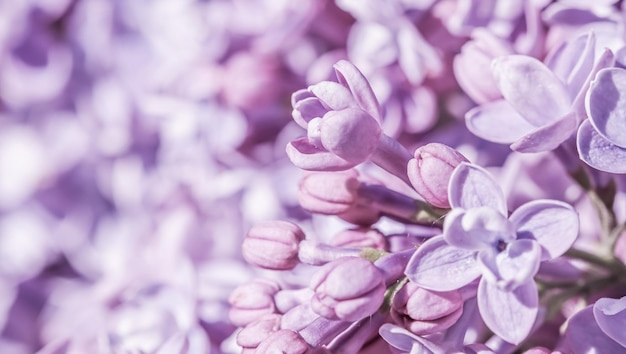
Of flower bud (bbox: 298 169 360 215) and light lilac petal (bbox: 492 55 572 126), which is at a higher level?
light lilac petal (bbox: 492 55 572 126)

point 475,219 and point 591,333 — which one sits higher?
point 475,219

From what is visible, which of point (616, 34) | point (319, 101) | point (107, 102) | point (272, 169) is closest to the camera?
point (319, 101)

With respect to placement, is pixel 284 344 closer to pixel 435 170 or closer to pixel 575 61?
pixel 435 170

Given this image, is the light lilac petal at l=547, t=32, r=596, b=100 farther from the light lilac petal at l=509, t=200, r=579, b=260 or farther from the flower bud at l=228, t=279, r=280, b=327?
the flower bud at l=228, t=279, r=280, b=327

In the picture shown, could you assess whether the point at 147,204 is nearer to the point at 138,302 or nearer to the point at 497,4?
the point at 138,302

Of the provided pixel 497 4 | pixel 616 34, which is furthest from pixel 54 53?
pixel 616 34

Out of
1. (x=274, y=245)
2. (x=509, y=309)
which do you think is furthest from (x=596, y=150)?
(x=274, y=245)

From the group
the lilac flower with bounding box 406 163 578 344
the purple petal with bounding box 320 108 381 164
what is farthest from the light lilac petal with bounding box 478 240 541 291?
the purple petal with bounding box 320 108 381 164
